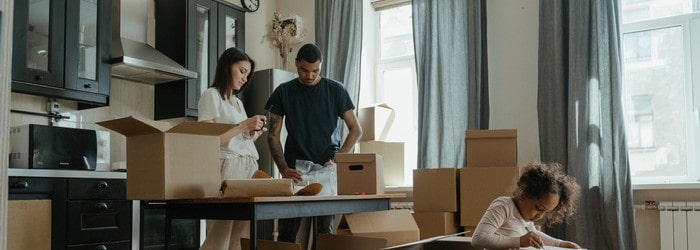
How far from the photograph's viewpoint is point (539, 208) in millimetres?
2396

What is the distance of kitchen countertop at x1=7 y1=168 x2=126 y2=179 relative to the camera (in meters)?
3.33

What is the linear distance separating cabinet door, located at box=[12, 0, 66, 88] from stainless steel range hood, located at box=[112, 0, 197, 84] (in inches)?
15.3

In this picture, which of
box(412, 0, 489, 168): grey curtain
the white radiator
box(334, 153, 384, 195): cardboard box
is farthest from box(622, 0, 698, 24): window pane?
box(334, 153, 384, 195): cardboard box

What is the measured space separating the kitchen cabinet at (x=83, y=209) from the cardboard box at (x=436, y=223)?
170 centimetres

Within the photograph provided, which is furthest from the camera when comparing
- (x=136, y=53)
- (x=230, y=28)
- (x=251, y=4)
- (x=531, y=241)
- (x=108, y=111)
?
(x=251, y=4)

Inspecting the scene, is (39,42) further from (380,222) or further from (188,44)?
(380,222)

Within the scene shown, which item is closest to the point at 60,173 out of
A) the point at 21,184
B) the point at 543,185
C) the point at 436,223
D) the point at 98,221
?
the point at 21,184

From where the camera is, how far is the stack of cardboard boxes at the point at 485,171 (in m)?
3.74

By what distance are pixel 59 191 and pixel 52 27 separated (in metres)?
0.96

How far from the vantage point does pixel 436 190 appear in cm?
391

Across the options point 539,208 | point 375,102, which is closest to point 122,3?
point 375,102

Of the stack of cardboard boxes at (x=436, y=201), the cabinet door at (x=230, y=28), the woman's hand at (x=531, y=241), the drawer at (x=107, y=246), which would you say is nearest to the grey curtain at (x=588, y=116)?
the stack of cardboard boxes at (x=436, y=201)

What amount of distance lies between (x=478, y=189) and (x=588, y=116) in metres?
0.85

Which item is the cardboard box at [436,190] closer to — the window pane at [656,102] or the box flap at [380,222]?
the box flap at [380,222]
